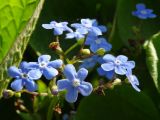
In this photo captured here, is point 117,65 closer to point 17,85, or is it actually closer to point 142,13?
point 17,85

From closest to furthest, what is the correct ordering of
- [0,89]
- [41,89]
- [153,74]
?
[0,89], [153,74], [41,89]

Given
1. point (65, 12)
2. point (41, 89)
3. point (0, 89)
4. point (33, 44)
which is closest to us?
point (0, 89)

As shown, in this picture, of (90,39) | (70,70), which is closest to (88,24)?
(90,39)

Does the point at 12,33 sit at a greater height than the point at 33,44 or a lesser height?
greater

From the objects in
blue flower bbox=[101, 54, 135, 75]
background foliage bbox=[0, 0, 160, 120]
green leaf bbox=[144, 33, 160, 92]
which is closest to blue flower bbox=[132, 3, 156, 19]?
background foliage bbox=[0, 0, 160, 120]

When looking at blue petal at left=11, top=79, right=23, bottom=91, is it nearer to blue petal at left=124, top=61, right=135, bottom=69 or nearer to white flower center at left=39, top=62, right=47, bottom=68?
white flower center at left=39, top=62, right=47, bottom=68

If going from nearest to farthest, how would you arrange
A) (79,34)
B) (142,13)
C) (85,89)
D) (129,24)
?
1. (85,89)
2. (79,34)
3. (142,13)
4. (129,24)

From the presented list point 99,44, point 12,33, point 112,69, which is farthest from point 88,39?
point 12,33

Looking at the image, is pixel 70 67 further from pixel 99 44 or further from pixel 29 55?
pixel 29 55
